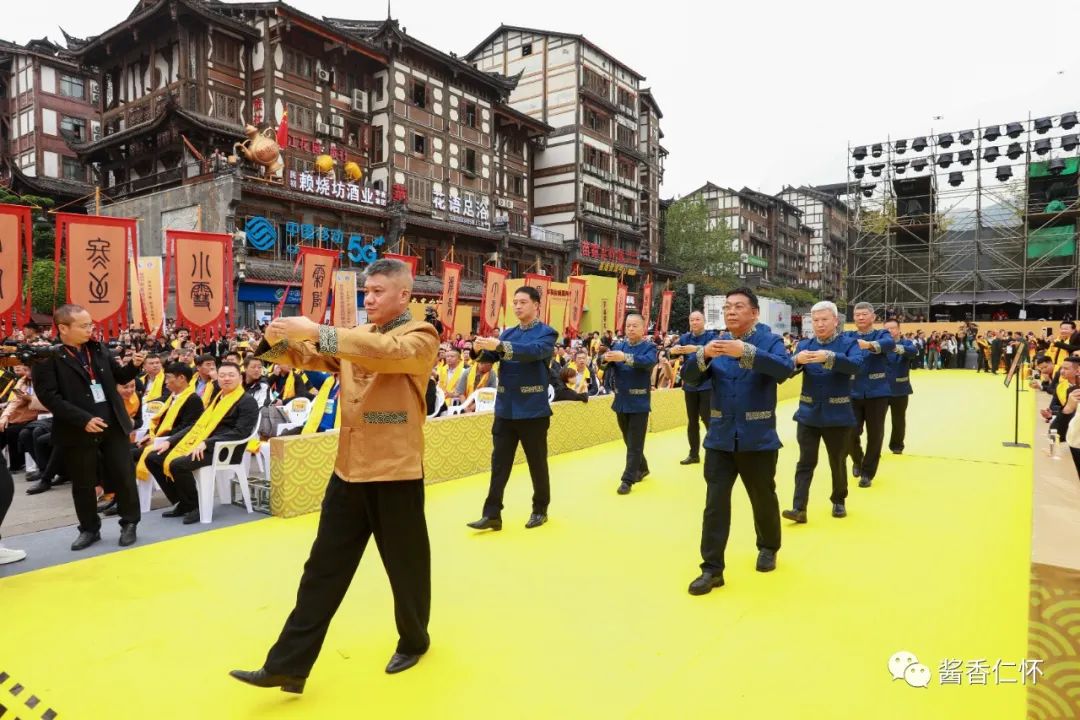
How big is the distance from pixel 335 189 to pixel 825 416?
2102 cm

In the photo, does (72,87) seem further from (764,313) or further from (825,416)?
(825,416)

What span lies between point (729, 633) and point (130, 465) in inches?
177

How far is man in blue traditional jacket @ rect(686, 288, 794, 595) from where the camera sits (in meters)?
3.98

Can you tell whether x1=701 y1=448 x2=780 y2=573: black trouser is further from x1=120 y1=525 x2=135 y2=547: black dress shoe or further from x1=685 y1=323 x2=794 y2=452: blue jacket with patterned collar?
x1=120 y1=525 x2=135 y2=547: black dress shoe

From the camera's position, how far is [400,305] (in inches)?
113

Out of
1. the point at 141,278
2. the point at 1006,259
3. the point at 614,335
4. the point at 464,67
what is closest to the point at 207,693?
the point at 141,278

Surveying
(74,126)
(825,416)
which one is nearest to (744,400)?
(825,416)

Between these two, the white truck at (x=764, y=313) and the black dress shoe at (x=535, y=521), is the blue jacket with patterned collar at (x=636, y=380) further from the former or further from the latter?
the white truck at (x=764, y=313)

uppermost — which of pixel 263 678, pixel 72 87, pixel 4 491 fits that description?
pixel 72 87

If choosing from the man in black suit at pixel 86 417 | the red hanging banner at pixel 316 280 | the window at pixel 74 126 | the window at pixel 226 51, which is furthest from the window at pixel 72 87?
the man in black suit at pixel 86 417

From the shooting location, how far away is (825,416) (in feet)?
17.7

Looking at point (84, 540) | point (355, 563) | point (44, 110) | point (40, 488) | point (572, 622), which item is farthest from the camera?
point (44, 110)

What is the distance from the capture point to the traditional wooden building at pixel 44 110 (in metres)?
29.7

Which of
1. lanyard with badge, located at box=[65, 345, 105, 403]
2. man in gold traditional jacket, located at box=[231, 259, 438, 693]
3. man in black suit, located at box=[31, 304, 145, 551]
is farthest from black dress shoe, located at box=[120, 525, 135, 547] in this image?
man in gold traditional jacket, located at box=[231, 259, 438, 693]
